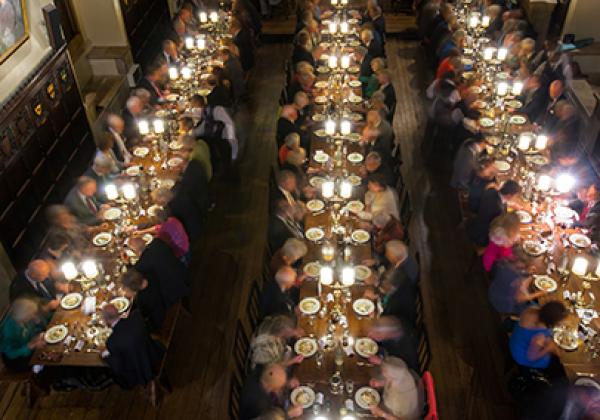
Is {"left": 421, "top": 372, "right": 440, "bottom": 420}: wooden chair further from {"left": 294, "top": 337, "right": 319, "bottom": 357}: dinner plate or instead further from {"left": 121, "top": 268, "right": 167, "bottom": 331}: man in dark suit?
{"left": 121, "top": 268, "right": 167, "bottom": 331}: man in dark suit

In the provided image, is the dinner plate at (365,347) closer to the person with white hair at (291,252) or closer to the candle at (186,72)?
the person with white hair at (291,252)

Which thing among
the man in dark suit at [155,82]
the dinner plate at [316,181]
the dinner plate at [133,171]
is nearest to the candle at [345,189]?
the dinner plate at [316,181]

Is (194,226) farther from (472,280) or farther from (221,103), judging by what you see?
(472,280)

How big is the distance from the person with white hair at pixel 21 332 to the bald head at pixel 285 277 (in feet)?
7.78

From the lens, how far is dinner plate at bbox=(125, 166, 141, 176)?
307 inches

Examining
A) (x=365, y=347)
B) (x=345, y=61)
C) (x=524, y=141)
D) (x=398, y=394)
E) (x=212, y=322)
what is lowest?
(x=212, y=322)

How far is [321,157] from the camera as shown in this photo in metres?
8.01

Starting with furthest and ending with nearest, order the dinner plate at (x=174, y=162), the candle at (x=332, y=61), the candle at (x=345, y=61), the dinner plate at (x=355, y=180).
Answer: the candle at (x=332, y=61), the candle at (x=345, y=61), the dinner plate at (x=174, y=162), the dinner plate at (x=355, y=180)

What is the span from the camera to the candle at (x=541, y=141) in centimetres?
759

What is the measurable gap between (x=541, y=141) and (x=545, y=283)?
2.44 meters

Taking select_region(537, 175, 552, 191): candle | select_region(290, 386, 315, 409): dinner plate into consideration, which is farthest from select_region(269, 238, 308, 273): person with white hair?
select_region(537, 175, 552, 191): candle

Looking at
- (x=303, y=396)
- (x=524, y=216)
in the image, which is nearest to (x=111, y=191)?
(x=303, y=396)

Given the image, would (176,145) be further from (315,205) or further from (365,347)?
(365,347)

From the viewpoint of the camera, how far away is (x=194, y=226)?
751 centimetres
